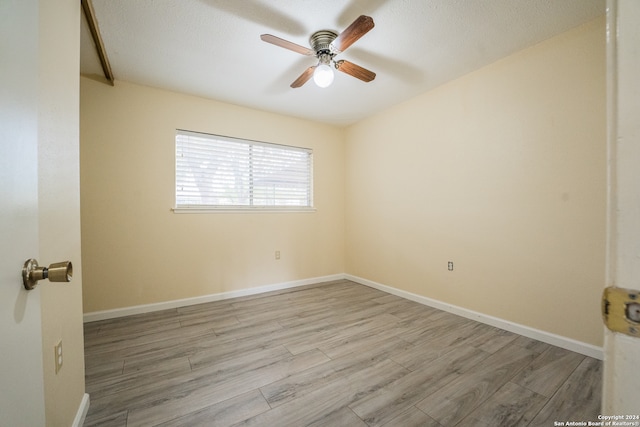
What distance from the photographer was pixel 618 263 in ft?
1.32

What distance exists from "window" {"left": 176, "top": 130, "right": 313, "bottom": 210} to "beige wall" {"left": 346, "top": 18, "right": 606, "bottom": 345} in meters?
1.39

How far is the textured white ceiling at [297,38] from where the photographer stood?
169 cm

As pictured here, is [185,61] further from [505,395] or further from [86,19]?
[505,395]

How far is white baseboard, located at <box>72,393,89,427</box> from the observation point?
1.18 meters

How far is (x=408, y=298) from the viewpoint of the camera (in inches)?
122

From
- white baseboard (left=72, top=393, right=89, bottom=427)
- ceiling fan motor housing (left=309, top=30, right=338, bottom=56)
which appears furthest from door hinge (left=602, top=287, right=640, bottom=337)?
ceiling fan motor housing (left=309, top=30, right=338, bottom=56)

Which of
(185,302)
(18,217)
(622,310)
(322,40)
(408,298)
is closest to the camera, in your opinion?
(622,310)

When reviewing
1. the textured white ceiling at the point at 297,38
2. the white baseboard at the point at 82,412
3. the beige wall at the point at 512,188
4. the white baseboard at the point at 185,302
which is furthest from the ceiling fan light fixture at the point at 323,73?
the white baseboard at the point at 185,302

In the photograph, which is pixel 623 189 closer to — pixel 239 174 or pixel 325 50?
pixel 325 50

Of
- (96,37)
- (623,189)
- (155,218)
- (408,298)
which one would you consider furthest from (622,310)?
(155,218)

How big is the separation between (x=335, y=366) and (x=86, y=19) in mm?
3075

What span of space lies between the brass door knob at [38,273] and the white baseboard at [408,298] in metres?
2.59

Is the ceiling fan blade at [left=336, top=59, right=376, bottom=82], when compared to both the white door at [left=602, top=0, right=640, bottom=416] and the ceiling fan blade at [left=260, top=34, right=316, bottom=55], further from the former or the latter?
the white door at [left=602, top=0, right=640, bottom=416]

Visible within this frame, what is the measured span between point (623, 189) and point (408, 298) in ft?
9.85
